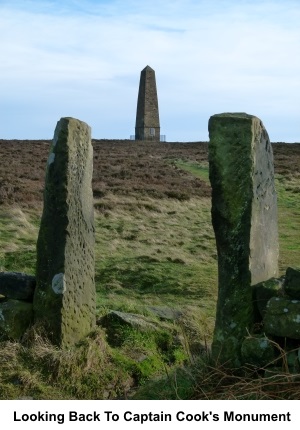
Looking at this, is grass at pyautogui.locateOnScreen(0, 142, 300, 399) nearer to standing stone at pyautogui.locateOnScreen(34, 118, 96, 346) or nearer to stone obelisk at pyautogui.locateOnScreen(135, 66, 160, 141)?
standing stone at pyautogui.locateOnScreen(34, 118, 96, 346)

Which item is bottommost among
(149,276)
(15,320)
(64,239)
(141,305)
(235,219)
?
(141,305)

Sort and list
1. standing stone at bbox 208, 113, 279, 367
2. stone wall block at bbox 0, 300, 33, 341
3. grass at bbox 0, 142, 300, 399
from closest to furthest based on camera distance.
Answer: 1. standing stone at bbox 208, 113, 279, 367
2. grass at bbox 0, 142, 300, 399
3. stone wall block at bbox 0, 300, 33, 341

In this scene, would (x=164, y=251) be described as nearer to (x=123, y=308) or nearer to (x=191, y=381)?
(x=123, y=308)

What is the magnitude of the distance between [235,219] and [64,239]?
238 cm

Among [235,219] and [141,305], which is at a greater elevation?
[235,219]

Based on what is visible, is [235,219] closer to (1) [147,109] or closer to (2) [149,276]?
(2) [149,276]

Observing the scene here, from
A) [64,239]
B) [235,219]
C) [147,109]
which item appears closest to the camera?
[235,219]

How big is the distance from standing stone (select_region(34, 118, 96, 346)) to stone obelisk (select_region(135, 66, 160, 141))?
2546 inches

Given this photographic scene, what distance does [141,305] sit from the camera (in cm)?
1036

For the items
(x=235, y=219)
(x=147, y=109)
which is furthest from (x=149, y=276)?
(x=147, y=109)

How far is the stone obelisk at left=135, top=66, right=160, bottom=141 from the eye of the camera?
71.6 m

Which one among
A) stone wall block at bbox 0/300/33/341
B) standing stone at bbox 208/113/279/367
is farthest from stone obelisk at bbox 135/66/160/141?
standing stone at bbox 208/113/279/367

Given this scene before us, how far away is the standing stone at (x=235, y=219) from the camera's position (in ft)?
21.0

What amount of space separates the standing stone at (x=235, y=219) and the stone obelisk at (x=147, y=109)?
66131 mm
